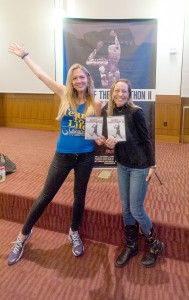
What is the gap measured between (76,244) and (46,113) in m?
4.32

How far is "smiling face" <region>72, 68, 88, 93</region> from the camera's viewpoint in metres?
1.86

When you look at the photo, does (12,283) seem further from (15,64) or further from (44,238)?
(15,64)

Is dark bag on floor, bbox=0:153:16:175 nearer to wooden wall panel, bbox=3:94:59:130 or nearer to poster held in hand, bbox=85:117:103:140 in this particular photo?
poster held in hand, bbox=85:117:103:140

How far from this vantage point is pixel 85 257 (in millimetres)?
2133

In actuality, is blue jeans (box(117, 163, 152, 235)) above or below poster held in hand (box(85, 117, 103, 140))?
below

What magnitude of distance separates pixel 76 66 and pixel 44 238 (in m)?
1.39

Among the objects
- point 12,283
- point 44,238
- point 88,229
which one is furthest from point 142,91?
point 12,283

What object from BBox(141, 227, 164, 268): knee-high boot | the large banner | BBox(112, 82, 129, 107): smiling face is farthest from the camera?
the large banner

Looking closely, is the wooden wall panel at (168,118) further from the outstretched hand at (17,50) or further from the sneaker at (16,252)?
the sneaker at (16,252)

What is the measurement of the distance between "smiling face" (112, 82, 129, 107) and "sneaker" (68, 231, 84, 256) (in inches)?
41.2

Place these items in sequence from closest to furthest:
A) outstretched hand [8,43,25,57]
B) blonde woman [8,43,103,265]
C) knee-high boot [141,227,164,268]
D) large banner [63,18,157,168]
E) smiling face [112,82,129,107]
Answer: smiling face [112,82,129,107]
blonde woman [8,43,103,265]
knee-high boot [141,227,164,268]
outstretched hand [8,43,25,57]
large banner [63,18,157,168]

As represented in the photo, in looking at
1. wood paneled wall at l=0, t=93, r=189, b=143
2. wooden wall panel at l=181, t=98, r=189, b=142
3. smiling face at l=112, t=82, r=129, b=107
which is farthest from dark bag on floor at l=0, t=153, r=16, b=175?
wooden wall panel at l=181, t=98, r=189, b=142

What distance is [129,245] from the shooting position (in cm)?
210

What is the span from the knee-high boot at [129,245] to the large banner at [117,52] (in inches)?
51.5
